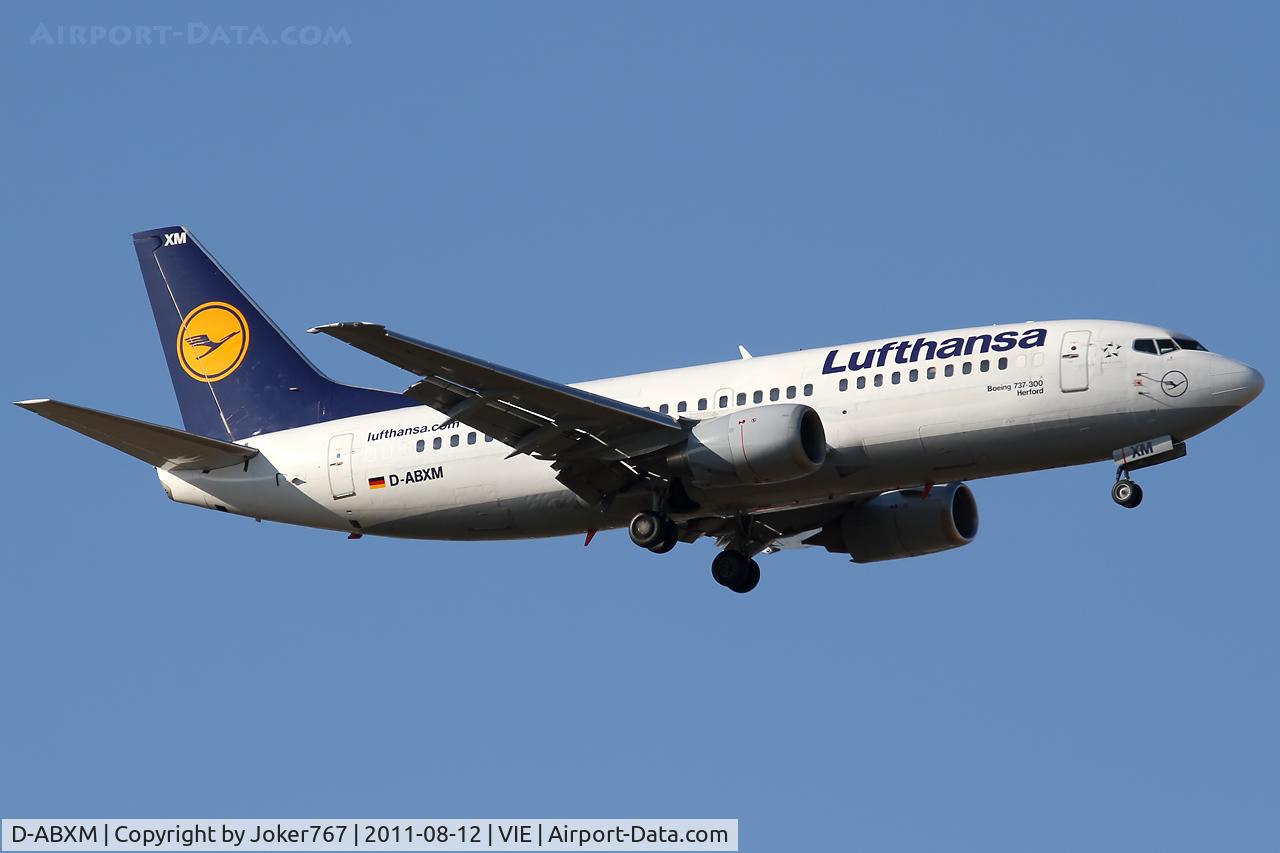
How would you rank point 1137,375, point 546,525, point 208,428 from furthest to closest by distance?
point 208,428
point 546,525
point 1137,375

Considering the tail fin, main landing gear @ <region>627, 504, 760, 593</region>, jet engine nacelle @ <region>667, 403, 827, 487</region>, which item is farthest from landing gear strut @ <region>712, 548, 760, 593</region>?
→ the tail fin

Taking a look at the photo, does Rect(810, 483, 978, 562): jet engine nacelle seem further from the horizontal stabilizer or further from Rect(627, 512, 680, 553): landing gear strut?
the horizontal stabilizer

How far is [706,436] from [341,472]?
894 cm

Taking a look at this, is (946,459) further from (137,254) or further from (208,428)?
(137,254)

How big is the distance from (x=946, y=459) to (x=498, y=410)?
352 inches

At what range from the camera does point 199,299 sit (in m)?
48.7

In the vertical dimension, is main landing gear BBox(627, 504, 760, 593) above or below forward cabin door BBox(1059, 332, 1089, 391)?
below

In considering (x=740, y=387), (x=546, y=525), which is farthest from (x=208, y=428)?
(x=740, y=387)

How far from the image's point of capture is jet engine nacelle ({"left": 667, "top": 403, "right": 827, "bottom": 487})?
127 feet

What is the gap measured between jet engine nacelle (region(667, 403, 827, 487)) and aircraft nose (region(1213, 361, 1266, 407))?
7.70 m

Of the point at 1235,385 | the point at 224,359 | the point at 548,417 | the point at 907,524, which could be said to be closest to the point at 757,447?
the point at 548,417

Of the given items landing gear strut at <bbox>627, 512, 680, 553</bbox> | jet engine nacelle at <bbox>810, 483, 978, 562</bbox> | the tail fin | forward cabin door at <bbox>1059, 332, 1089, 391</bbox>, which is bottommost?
landing gear strut at <bbox>627, 512, 680, 553</bbox>

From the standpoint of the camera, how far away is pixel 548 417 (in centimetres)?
4006

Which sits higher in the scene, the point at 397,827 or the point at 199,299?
the point at 199,299
